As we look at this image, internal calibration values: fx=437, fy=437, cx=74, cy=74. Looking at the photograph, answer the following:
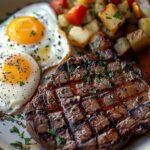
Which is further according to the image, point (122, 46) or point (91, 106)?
point (122, 46)

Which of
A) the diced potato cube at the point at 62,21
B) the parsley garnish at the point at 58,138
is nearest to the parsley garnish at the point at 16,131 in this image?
the parsley garnish at the point at 58,138

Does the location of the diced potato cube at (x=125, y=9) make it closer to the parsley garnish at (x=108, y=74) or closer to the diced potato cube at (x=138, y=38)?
the diced potato cube at (x=138, y=38)

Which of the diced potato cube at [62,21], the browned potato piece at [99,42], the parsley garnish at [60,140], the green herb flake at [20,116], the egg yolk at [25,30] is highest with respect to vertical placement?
the egg yolk at [25,30]

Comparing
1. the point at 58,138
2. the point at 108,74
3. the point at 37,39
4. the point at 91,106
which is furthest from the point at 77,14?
the point at 58,138

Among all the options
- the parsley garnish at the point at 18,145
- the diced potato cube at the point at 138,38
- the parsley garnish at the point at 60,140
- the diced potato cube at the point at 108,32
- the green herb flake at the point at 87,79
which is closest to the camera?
the parsley garnish at the point at 60,140

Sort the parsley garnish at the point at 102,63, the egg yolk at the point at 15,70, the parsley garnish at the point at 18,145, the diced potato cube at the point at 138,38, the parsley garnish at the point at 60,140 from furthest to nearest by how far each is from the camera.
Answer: the diced potato cube at the point at 138,38 → the egg yolk at the point at 15,70 → the parsley garnish at the point at 102,63 → the parsley garnish at the point at 18,145 → the parsley garnish at the point at 60,140

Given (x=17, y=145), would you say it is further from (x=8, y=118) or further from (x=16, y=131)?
(x=8, y=118)

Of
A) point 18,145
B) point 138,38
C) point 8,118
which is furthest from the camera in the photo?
point 138,38

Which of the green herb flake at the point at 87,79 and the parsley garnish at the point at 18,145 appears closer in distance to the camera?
the parsley garnish at the point at 18,145

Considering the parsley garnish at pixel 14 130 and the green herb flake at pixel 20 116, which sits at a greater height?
the green herb flake at pixel 20 116
